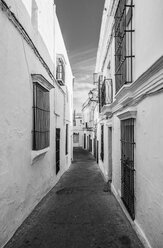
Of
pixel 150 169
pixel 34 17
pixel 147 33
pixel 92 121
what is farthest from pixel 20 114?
pixel 92 121

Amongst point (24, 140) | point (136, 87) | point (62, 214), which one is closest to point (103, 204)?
point (62, 214)

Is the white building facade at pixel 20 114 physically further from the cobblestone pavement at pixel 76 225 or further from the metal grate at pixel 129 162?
the metal grate at pixel 129 162

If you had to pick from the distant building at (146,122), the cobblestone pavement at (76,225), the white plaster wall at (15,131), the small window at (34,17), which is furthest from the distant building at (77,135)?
the distant building at (146,122)

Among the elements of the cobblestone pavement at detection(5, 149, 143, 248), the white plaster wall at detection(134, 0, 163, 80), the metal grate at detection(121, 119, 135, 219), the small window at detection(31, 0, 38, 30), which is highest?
the small window at detection(31, 0, 38, 30)

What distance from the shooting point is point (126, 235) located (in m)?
3.71

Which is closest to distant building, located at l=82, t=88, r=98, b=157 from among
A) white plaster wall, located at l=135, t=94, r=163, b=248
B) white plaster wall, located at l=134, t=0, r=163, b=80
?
white plaster wall, located at l=134, t=0, r=163, b=80

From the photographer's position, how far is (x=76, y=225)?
415 cm

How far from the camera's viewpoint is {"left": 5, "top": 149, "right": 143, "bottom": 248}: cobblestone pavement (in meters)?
3.45

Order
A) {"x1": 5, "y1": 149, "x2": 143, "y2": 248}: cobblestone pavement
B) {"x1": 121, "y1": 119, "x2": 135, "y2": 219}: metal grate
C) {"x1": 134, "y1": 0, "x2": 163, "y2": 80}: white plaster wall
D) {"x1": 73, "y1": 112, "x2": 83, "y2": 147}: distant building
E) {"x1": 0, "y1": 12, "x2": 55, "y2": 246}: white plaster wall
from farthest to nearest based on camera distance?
{"x1": 73, "y1": 112, "x2": 83, "y2": 147}: distant building → {"x1": 121, "y1": 119, "x2": 135, "y2": 219}: metal grate → {"x1": 5, "y1": 149, "x2": 143, "y2": 248}: cobblestone pavement → {"x1": 0, "y1": 12, "x2": 55, "y2": 246}: white plaster wall → {"x1": 134, "y1": 0, "x2": 163, "y2": 80}: white plaster wall

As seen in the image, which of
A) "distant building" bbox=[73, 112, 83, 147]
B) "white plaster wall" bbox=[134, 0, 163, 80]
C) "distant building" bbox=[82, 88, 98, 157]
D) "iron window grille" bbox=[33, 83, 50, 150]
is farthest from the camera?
"distant building" bbox=[73, 112, 83, 147]

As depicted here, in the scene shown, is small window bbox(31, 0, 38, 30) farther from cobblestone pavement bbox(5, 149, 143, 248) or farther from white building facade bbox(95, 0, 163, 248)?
cobblestone pavement bbox(5, 149, 143, 248)

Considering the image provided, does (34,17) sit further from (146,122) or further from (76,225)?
(76,225)

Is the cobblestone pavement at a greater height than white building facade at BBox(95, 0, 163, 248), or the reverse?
white building facade at BBox(95, 0, 163, 248)

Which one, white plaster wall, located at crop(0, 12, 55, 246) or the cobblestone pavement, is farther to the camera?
the cobblestone pavement
